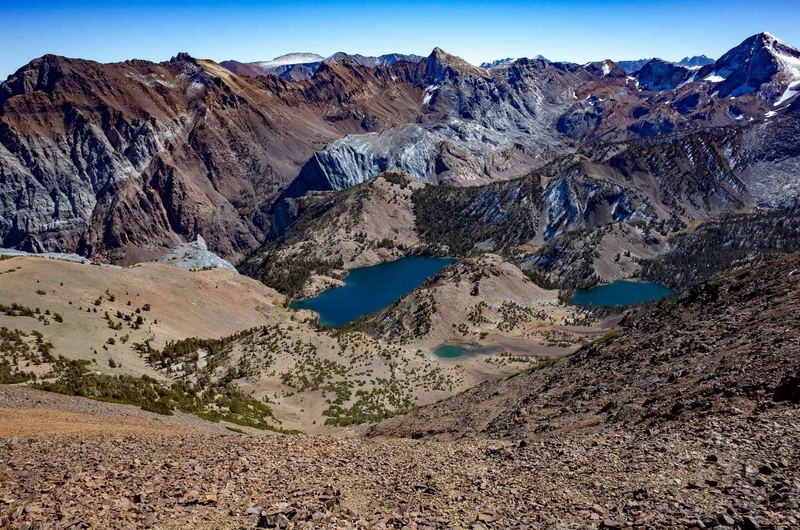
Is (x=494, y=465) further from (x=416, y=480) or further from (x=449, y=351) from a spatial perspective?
(x=449, y=351)

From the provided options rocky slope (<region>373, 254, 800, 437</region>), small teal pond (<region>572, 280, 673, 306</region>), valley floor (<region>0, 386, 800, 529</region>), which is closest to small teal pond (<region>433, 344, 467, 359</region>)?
rocky slope (<region>373, 254, 800, 437</region>)

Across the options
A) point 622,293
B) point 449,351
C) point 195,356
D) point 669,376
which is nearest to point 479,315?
point 449,351

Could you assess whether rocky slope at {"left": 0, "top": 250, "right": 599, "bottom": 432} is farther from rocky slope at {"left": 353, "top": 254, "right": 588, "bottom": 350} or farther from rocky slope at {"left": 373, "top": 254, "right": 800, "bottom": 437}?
rocky slope at {"left": 373, "top": 254, "right": 800, "bottom": 437}

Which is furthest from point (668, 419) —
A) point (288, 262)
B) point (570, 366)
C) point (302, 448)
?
point (288, 262)

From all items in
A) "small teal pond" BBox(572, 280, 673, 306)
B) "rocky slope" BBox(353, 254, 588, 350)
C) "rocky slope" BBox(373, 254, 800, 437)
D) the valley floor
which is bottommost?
the valley floor

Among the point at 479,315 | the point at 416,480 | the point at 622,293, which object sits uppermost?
the point at 622,293
